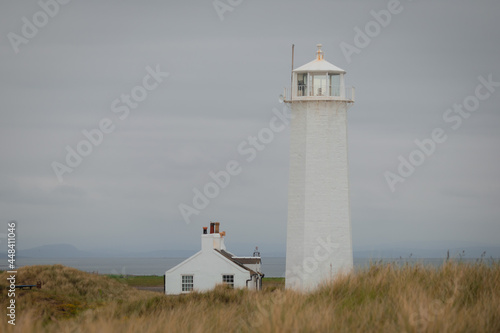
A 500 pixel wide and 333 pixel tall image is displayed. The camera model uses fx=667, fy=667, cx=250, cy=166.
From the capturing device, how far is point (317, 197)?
84.2ft

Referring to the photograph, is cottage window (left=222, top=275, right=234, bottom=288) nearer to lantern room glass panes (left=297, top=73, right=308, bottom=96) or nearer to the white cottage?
the white cottage

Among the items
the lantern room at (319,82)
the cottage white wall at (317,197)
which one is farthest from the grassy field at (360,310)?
the lantern room at (319,82)

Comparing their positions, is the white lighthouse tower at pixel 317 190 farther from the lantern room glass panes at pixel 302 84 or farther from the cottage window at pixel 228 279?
the cottage window at pixel 228 279

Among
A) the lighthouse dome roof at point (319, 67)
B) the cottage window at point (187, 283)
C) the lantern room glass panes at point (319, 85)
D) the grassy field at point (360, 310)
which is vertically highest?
the lighthouse dome roof at point (319, 67)

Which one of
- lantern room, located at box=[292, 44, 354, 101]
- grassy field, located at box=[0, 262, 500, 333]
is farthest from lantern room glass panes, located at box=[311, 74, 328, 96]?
grassy field, located at box=[0, 262, 500, 333]

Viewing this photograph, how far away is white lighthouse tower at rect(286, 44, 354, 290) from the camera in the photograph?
2545 centimetres

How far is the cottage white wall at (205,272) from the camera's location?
1128 inches

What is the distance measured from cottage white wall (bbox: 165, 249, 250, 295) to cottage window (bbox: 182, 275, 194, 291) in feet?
0.44

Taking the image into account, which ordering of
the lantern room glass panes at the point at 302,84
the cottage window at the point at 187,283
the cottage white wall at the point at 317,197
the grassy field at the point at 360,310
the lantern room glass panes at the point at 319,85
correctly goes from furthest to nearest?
the cottage window at the point at 187,283, the lantern room glass panes at the point at 302,84, the lantern room glass panes at the point at 319,85, the cottage white wall at the point at 317,197, the grassy field at the point at 360,310

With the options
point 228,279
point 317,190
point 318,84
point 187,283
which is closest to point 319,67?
point 318,84

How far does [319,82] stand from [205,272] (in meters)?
9.50

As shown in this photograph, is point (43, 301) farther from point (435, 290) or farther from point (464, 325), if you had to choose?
point (464, 325)

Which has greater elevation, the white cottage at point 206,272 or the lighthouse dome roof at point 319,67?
the lighthouse dome roof at point 319,67

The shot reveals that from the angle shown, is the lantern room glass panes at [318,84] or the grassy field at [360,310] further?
the lantern room glass panes at [318,84]
